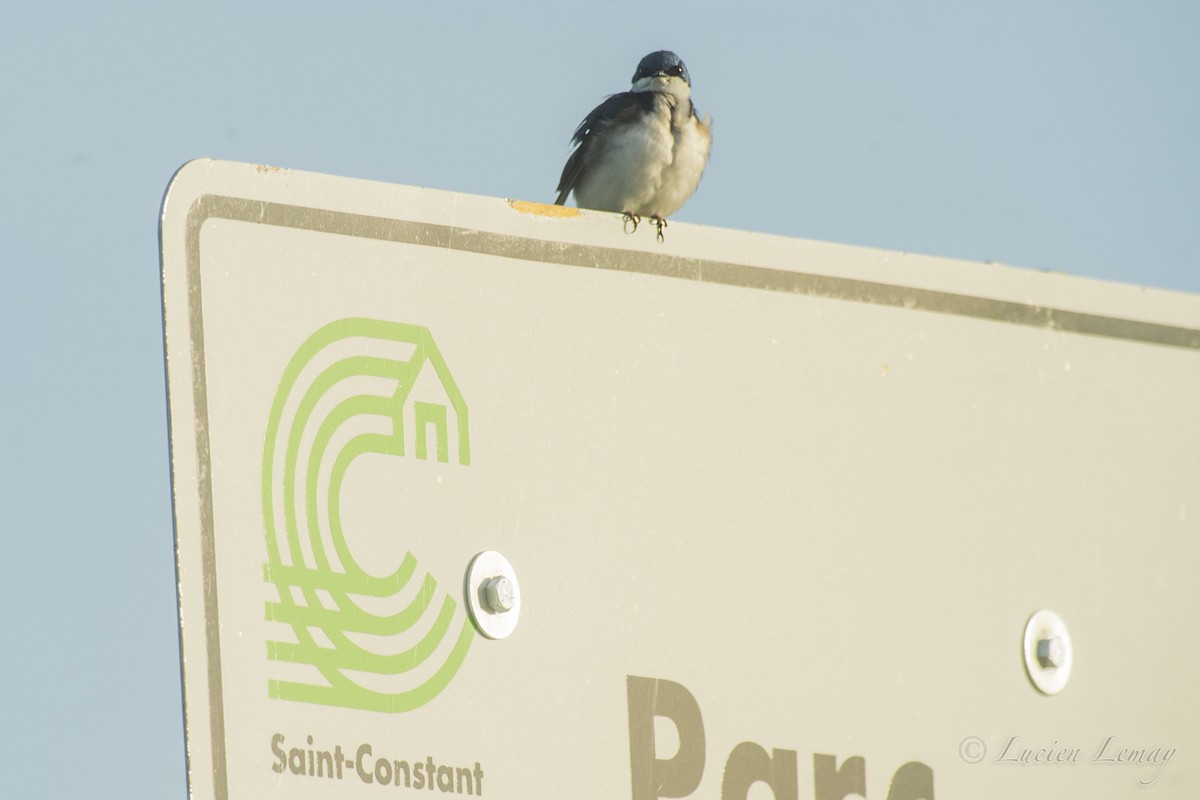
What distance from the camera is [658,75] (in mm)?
5320

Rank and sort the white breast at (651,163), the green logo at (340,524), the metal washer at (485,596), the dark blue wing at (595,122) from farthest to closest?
the dark blue wing at (595,122), the white breast at (651,163), the metal washer at (485,596), the green logo at (340,524)

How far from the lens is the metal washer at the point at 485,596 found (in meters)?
1.75

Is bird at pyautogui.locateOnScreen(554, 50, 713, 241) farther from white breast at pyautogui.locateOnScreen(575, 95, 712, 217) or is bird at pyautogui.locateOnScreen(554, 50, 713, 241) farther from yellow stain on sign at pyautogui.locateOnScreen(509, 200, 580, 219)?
yellow stain on sign at pyautogui.locateOnScreen(509, 200, 580, 219)

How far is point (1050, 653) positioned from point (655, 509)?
62 centimetres

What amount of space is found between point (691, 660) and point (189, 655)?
65 centimetres

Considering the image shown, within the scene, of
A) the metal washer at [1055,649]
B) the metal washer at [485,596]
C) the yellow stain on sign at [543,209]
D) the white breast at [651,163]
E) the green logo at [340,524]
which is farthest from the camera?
the white breast at [651,163]

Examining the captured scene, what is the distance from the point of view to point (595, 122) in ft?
16.3

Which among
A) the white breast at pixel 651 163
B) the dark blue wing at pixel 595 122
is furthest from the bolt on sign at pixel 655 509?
the dark blue wing at pixel 595 122

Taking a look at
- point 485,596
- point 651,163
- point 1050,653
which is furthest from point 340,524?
point 651,163

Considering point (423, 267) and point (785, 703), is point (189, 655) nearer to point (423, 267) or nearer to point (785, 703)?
point (423, 267)

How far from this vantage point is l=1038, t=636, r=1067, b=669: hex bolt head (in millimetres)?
2254

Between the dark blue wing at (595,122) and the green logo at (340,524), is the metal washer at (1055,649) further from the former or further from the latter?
the dark blue wing at (595,122)

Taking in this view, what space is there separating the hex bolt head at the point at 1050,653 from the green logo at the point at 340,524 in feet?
2.84

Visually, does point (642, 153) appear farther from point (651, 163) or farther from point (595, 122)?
point (595, 122)
